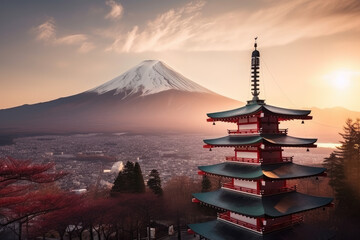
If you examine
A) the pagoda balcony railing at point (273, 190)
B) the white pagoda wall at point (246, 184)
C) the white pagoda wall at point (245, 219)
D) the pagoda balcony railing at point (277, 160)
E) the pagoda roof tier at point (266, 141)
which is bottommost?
the white pagoda wall at point (245, 219)

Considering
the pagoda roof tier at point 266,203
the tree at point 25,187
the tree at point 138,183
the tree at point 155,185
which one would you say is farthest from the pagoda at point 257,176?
the tree at point 155,185

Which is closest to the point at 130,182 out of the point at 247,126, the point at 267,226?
the point at 247,126

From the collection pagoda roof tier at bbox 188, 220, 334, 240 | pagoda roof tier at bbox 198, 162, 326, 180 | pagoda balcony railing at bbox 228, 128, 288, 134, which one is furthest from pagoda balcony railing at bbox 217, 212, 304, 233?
pagoda balcony railing at bbox 228, 128, 288, 134

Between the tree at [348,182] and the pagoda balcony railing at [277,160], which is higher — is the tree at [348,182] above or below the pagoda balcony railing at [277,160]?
below

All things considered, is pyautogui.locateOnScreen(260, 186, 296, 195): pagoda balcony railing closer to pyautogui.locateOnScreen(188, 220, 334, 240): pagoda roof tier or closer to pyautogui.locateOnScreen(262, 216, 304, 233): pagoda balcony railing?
pyautogui.locateOnScreen(262, 216, 304, 233): pagoda balcony railing

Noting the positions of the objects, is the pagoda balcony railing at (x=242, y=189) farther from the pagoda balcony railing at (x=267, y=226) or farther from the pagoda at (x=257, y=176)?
the pagoda balcony railing at (x=267, y=226)

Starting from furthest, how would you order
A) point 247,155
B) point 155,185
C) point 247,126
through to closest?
point 155,185, point 247,126, point 247,155

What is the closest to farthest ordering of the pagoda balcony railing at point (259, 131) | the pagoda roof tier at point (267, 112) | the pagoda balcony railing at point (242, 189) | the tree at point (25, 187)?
1. the pagoda roof tier at point (267, 112)
2. the pagoda balcony railing at point (242, 189)
3. the pagoda balcony railing at point (259, 131)
4. the tree at point (25, 187)

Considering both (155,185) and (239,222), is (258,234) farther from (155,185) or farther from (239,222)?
(155,185)

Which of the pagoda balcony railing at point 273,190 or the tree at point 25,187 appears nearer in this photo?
the pagoda balcony railing at point 273,190
